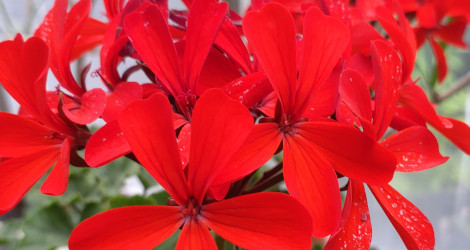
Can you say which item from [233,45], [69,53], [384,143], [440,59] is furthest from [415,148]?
[440,59]

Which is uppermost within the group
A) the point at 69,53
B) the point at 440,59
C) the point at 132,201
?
the point at 69,53

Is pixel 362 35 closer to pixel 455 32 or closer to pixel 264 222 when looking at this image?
pixel 264 222

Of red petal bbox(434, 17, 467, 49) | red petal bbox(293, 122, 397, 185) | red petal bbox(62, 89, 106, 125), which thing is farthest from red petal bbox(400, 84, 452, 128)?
red petal bbox(434, 17, 467, 49)

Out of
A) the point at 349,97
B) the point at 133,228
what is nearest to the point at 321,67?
the point at 349,97

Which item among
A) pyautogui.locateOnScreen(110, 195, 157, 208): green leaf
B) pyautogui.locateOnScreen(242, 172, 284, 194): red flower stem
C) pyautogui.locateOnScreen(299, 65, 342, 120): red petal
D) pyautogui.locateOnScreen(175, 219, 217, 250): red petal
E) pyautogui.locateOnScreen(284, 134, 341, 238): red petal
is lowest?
pyautogui.locateOnScreen(110, 195, 157, 208): green leaf

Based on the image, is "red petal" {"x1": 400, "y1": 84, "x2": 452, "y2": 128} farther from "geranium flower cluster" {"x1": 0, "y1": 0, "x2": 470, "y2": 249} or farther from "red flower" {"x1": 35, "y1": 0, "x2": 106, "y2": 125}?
"red flower" {"x1": 35, "y1": 0, "x2": 106, "y2": 125}

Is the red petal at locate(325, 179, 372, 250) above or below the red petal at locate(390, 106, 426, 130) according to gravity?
below

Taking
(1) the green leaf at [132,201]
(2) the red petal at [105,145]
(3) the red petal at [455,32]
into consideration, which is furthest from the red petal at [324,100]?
(3) the red petal at [455,32]

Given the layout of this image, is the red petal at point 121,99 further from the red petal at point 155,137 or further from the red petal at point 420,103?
the red petal at point 420,103
